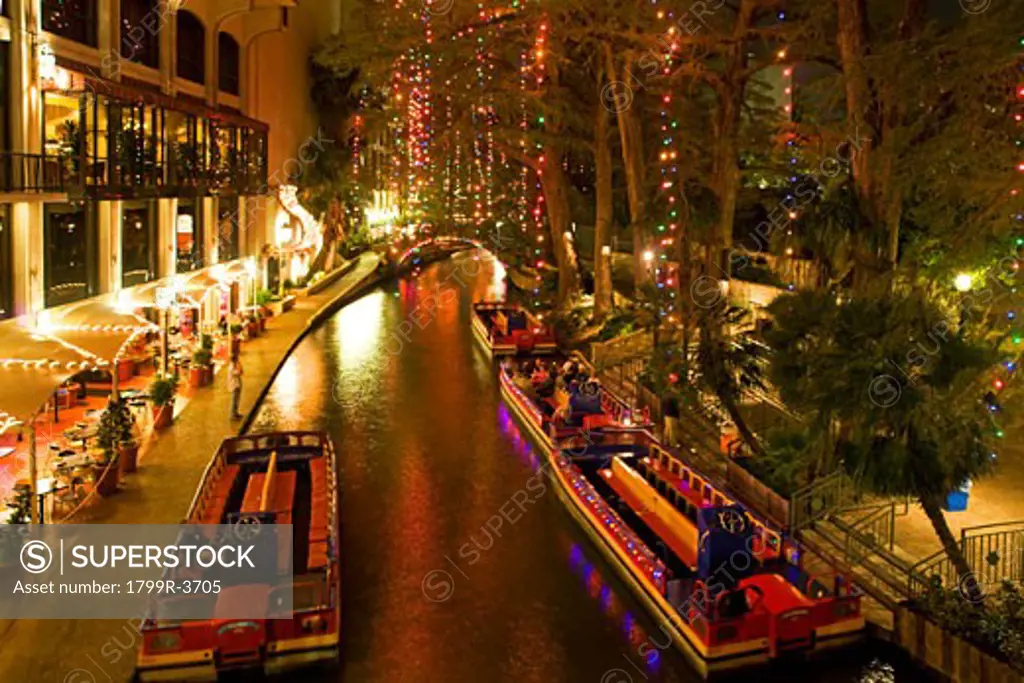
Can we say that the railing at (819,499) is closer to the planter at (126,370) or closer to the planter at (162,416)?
the planter at (162,416)

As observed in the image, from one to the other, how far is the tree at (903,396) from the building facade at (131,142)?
12.3 m

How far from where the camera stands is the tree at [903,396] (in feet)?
39.0

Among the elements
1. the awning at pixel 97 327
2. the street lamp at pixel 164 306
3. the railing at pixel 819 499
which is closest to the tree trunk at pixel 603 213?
the street lamp at pixel 164 306

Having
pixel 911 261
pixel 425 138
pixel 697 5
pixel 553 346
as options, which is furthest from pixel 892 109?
pixel 425 138

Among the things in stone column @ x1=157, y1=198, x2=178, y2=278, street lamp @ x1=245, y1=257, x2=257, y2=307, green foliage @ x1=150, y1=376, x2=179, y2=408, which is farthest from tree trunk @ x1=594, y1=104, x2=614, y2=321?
green foliage @ x1=150, y1=376, x2=179, y2=408

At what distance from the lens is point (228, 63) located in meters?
34.8

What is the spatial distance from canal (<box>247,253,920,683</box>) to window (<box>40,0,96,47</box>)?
29.5 feet

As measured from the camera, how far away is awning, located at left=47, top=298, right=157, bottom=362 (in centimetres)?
1864

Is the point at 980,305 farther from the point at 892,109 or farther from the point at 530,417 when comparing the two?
the point at 530,417

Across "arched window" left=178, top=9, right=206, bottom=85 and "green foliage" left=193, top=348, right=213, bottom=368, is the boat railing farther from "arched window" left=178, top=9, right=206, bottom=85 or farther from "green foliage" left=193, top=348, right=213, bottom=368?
"arched window" left=178, top=9, right=206, bottom=85

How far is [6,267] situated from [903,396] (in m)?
14.5

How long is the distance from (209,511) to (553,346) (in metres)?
18.8

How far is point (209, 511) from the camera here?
15.6 m

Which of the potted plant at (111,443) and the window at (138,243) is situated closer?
the potted plant at (111,443)
